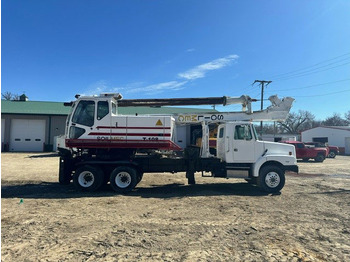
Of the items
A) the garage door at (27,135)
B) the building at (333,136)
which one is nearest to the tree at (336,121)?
the building at (333,136)

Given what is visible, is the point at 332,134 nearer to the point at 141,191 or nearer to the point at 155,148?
the point at 155,148

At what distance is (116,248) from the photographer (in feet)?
15.8

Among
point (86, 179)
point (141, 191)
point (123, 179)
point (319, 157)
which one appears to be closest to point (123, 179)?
point (123, 179)

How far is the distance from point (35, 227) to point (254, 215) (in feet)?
17.3

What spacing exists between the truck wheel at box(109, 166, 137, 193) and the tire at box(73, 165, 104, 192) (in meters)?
0.48

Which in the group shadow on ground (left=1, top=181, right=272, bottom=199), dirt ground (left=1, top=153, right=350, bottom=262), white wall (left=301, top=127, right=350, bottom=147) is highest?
white wall (left=301, top=127, right=350, bottom=147)

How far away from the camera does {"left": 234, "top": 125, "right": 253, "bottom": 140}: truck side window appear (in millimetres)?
10297

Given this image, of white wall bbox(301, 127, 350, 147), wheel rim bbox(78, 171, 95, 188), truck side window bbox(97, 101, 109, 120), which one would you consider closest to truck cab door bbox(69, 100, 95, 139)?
truck side window bbox(97, 101, 109, 120)

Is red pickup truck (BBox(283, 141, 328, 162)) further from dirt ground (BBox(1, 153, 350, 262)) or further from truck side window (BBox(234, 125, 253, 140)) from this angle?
truck side window (BBox(234, 125, 253, 140))

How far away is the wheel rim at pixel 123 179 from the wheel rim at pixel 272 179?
203 inches

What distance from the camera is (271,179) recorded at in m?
10.0

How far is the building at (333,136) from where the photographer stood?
43.1 m

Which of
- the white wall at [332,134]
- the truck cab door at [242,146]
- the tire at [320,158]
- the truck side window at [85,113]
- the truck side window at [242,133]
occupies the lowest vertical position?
the tire at [320,158]

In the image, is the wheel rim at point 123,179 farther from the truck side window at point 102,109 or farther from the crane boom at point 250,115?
the crane boom at point 250,115
